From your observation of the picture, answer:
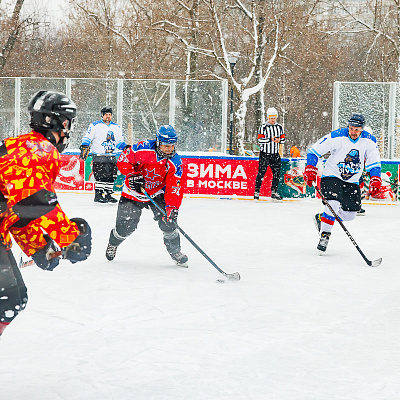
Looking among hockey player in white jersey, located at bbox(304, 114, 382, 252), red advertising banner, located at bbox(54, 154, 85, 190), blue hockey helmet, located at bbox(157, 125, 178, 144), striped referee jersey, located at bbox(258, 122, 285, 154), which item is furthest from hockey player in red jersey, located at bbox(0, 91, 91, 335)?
red advertising banner, located at bbox(54, 154, 85, 190)

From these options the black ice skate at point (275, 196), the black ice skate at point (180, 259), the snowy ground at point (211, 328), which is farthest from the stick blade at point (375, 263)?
the black ice skate at point (275, 196)

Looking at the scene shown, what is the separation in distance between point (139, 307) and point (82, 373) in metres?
1.29

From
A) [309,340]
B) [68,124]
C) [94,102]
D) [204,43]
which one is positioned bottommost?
[309,340]

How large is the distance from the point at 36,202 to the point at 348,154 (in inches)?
173

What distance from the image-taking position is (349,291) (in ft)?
16.0

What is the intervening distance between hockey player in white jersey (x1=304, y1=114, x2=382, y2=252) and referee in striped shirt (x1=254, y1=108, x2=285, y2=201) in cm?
437

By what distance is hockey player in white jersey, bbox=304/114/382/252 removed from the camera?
6266 millimetres

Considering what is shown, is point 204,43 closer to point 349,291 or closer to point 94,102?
point 94,102

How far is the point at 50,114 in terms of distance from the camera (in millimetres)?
2551

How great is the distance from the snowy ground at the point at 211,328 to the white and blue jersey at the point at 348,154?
0.78m

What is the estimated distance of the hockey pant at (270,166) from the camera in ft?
35.5

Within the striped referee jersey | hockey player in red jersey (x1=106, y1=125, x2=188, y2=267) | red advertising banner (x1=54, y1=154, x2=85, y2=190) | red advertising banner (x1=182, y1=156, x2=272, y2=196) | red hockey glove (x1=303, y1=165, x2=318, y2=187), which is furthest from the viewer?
red advertising banner (x1=54, y1=154, x2=85, y2=190)

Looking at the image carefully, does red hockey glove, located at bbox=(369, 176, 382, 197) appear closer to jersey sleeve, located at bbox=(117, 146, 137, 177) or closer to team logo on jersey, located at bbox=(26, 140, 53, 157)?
jersey sleeve, located at bbox=(117, 146, 137, 177)

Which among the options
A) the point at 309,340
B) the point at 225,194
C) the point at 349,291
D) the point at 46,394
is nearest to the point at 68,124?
the point at 46,394
